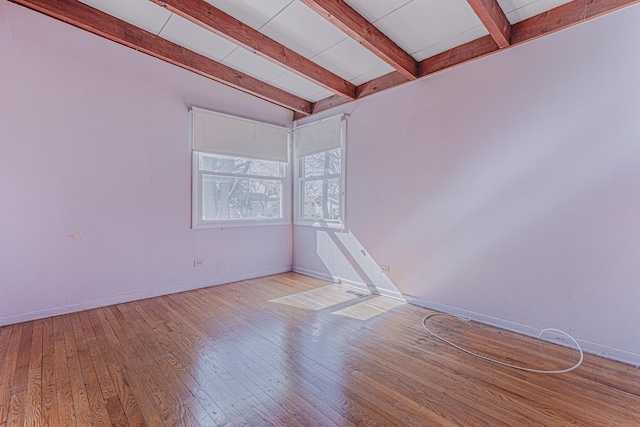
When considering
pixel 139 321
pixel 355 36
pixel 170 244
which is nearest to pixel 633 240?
pixel 355 36

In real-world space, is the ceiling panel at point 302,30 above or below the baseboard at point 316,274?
above

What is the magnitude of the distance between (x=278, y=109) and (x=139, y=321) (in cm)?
355

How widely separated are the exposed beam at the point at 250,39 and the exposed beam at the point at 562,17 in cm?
197

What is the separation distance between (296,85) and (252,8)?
60.1 inches

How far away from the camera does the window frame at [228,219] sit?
3994 mm

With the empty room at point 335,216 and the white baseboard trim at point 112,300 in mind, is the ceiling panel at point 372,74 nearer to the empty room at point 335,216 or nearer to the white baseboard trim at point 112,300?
the empty room at point 335,216

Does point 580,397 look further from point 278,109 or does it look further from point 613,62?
point 278,109

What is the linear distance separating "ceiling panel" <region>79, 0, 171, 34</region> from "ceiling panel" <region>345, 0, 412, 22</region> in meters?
1.86

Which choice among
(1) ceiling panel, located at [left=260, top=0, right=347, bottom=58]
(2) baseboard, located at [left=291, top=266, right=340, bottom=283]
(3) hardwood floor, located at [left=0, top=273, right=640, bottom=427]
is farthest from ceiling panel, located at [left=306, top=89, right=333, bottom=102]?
(3) hardwood floor, located at [left=0, top=273, right=640, bottom=427]

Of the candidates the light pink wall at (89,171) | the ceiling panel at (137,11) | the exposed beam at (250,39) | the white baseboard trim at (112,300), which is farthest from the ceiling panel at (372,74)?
the white baseboard trim at (112,300)

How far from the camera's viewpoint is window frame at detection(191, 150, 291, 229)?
3.99 meters

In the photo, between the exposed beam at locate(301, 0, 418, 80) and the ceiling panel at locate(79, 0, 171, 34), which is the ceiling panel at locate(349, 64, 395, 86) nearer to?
the exposed beam at locate(301, 0, 418, 80)

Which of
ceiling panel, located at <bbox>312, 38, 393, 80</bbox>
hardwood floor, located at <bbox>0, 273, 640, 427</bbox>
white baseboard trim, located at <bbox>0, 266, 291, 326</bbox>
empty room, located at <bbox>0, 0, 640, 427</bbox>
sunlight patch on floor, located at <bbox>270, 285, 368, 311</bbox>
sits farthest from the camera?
sunlight patch on floor, located at <bbox>270, 285, 368, 311</bbox>

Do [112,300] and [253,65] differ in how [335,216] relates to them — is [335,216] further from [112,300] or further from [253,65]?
[112,300]
